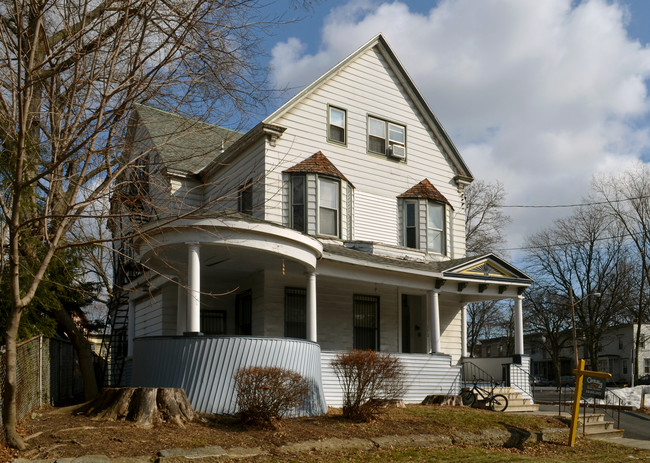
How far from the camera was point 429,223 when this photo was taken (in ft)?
70.3

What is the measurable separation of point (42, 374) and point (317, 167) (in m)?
8.92

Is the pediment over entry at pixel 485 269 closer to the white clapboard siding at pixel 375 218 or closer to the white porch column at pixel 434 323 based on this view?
the white porch column at pixel 434 323

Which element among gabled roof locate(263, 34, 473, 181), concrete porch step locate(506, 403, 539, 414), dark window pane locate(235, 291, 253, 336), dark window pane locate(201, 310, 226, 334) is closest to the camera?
concrete porch step locate(506, 403, 539, 414)

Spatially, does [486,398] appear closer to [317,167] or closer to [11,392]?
[317,167]

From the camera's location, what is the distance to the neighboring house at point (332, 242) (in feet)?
49.0

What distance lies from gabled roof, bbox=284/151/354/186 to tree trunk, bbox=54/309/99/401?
7.61 m

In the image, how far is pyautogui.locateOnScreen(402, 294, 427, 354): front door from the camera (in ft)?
69.3

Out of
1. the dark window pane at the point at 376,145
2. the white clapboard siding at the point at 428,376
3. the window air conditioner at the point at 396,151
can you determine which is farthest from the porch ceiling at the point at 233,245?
the window air conditioner at the point at 396,151

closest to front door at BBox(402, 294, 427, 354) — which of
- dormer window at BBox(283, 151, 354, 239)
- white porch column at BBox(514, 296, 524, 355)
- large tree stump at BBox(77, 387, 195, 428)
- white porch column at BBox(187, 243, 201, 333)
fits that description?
white porch column at BBox(514, 296, 524, 355)

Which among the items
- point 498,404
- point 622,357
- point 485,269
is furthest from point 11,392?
point 622,357

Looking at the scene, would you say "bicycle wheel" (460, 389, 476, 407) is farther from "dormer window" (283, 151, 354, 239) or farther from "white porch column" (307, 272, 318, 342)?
"dormer window" (283, 151, 354, 239)

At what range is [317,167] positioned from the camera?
18.9m

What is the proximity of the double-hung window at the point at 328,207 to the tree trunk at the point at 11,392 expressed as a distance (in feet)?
35.6

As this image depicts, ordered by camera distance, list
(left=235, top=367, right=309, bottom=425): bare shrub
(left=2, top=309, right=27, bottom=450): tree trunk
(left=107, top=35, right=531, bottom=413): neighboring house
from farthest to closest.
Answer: (left=107, top=35, right=531, bottom=413): neighboring house, (left=235, top=367, right=309, bottom=425): bare shrub, (left=2, top=309, right=27, bottom=450): tree trunk
